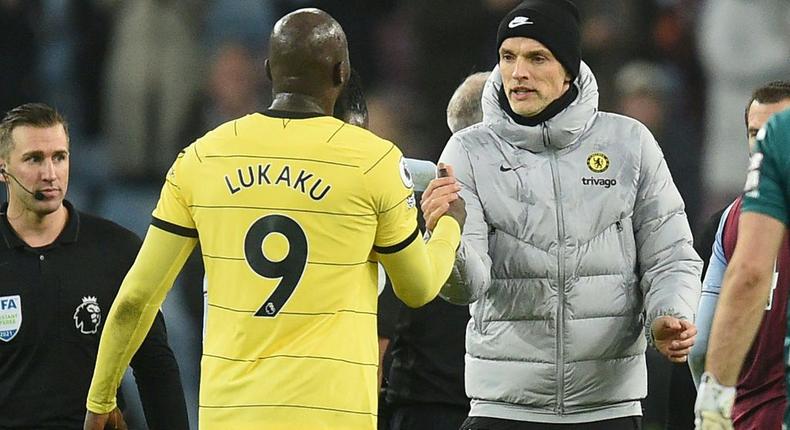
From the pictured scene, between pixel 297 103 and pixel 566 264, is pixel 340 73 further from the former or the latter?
pixel 566 264

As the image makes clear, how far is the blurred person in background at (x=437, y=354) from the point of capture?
199 inches

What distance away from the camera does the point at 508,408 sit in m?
4.24

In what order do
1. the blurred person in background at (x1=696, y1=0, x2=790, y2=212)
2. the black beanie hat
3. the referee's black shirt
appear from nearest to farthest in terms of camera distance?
the black beanie hat
the referee's black shirt
the blurred person in background at (x1=696, y1=0, x2=790, y2=212)

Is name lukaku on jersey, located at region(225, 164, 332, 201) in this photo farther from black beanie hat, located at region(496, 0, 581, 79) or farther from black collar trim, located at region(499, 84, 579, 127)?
black beanie hat, located at region(496, 0, 581, 79)

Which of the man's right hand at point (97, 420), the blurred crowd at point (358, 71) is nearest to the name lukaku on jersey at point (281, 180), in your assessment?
the man's right hand at point (97, 420)

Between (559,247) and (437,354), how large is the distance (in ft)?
3.31

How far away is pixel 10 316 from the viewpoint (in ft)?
15.6

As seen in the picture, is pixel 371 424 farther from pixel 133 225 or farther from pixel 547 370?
pixel 133 225

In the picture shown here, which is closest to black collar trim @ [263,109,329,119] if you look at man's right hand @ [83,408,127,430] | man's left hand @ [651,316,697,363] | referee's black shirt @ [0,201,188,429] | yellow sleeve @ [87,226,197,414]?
yellow sleeve @ [87,226,197,414]

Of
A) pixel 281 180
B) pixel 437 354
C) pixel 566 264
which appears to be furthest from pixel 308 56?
pixel 437 354

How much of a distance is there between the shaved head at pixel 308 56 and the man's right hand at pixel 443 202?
43 centimetres

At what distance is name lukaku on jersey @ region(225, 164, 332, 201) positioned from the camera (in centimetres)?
361

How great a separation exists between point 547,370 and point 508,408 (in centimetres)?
15

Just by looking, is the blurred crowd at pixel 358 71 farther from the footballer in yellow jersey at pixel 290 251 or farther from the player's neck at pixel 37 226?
the footballer in yellow jersey at pixel 290 251
